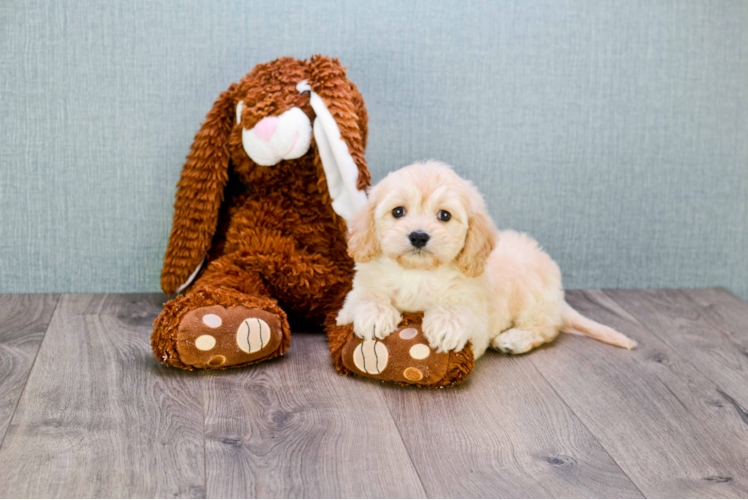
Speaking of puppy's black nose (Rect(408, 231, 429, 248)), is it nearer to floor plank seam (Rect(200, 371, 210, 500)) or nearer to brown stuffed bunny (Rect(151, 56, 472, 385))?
brown stuffed bunny (Rect(151, 56, 472, 385))

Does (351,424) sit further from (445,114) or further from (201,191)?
(445,114)

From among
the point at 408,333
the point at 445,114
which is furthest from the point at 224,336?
the point at 445,114

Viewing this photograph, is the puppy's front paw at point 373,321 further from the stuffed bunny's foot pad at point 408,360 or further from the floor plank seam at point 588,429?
the floor plank seam at point 588,429

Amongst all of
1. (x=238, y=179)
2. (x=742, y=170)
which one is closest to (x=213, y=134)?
(x=238, y=179)

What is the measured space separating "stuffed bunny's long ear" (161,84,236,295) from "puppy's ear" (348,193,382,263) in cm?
48

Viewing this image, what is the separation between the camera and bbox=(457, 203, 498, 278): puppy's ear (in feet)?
5.11

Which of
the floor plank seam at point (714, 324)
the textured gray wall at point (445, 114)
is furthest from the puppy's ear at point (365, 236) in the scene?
the floor plank seam at point (714, 324)

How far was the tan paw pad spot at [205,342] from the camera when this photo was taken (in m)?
1.55

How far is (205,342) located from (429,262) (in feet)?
1.73

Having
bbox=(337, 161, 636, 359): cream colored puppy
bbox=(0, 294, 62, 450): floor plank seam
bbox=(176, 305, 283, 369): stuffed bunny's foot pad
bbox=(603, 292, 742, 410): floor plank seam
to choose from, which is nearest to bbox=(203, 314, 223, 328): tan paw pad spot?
bbox=(176, 305, 283, 369): stuffed bunny's foot pad

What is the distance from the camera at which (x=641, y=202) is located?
7.56 ft

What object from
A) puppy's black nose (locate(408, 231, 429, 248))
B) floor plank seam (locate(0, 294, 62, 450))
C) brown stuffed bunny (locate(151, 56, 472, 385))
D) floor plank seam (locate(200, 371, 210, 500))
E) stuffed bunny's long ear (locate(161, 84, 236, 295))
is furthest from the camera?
stuffed bunny's long ear (locate(161, 84, 236, 295))

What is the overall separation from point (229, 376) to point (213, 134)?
0.66 meters

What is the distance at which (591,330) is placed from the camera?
6.36 feet
